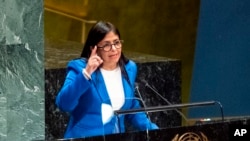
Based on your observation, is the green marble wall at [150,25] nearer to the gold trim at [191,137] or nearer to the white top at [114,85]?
the white top at [114,85]

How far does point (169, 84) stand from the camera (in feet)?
12.7

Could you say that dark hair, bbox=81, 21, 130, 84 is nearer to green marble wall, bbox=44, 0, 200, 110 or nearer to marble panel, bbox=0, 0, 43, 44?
marble panel, bbox=0, 0, 43, 44

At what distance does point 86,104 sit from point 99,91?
7 centimetres

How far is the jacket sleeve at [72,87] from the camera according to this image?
3258 millimetres

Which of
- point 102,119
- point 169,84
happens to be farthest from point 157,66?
point 102,119

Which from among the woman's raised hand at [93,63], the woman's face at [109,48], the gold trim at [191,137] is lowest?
the gold trim at [191,137]

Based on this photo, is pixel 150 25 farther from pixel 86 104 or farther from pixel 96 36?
pixel 86 104

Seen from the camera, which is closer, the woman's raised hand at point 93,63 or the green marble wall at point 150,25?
the woman's raised hand at point 93,63

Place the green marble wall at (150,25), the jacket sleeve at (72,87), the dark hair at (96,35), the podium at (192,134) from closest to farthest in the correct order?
the podium at (192,134), the jacket sleeve at (72,87), the dark hair at (96,35), the green marble wall at (150,25)

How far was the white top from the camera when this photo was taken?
336cm

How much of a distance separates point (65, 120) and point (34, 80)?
27 cm

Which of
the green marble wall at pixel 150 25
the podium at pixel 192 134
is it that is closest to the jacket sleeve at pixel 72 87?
the podium at pixel 192 134

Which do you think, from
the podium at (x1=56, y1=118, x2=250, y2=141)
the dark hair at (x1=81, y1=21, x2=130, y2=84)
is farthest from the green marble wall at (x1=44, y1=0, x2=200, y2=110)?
the podium at (x1=56, y1=118, x2=250, y2=141)

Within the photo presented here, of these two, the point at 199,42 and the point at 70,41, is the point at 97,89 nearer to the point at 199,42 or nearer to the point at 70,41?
the point at 70,41
